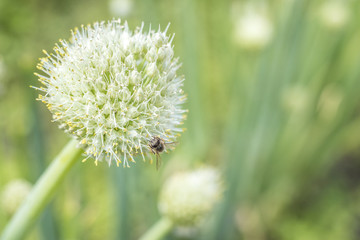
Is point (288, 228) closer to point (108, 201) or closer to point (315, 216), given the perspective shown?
point (315, 216)

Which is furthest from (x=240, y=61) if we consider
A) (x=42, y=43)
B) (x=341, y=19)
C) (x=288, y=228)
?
(x=42, y=43)

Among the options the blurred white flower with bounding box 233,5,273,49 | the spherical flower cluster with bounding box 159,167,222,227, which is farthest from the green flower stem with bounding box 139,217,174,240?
the blurred white flower with bounding box 233,5,273,49

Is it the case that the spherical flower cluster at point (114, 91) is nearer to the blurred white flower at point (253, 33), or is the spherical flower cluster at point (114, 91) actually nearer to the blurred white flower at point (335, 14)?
the blurred white flower at point (253, 33)

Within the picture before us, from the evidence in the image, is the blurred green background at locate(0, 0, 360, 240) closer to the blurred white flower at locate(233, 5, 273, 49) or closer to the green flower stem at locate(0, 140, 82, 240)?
the blurred white flower at locate(233, 5, 273, 49)

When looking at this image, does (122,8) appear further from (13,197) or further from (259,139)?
(259,139)

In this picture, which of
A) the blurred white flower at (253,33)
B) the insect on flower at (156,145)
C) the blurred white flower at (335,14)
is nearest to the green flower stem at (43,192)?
the insect on flower at (156,145)

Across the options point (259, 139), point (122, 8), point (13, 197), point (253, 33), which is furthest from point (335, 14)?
point (13, 197)

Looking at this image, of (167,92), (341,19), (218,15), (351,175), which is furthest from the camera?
(218,15)
